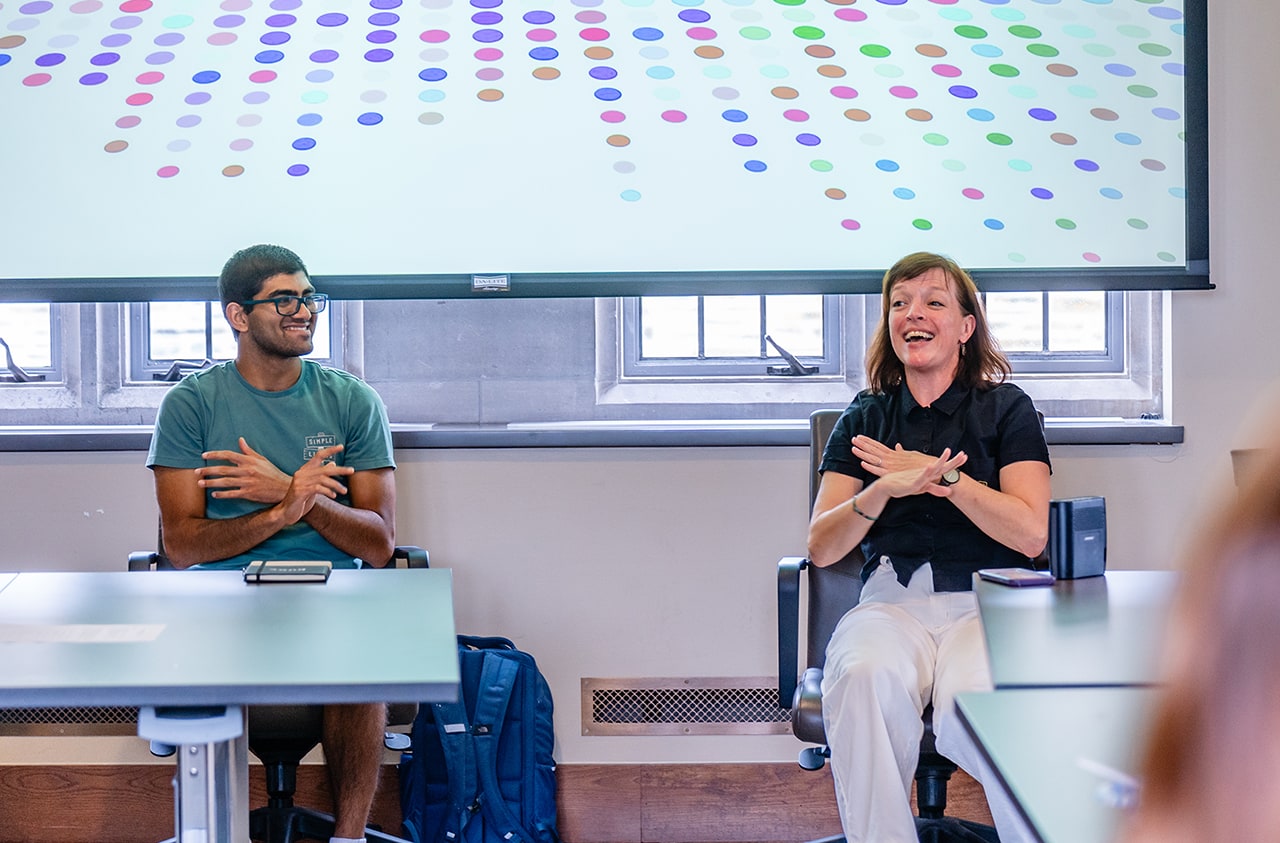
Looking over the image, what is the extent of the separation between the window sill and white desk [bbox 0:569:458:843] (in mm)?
848

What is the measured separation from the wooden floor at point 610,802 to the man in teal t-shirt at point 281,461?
59 cm

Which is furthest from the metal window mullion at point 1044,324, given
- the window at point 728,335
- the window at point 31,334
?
the window at point 31,334

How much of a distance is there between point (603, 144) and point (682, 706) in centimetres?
141

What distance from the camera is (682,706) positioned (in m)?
3.09

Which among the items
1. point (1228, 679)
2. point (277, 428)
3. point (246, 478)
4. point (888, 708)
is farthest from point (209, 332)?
point (1228, 679)

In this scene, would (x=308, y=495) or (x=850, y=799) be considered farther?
(x=308, y=495)

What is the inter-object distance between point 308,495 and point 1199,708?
222 centimetres

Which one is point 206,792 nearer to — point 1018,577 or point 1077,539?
point 1018,577

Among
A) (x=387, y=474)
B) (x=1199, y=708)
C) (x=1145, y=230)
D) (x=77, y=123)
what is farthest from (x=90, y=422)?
(x=1199, y=708)

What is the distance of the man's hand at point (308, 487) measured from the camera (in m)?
2.51

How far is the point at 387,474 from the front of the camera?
277 centimetres

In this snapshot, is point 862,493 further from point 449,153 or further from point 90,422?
point 90,422

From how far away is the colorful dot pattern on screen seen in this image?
120 inches

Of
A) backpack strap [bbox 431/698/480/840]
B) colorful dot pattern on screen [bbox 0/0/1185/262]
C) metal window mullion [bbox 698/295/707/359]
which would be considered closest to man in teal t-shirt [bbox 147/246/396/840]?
backpack strap [bbox 431/698/480/840]
